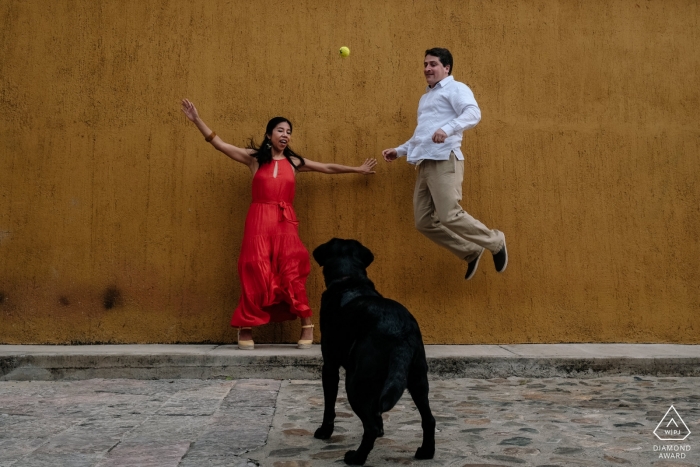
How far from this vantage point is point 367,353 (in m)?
2.93

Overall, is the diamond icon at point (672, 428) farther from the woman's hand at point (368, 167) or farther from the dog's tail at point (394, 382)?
the woman's hand at point (368, 167)

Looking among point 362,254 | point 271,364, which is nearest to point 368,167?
point 271,364

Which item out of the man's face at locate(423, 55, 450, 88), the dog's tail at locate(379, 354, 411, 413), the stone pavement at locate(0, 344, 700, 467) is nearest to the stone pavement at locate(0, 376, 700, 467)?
the stone pavement at locate(0, 344, 700, 467)

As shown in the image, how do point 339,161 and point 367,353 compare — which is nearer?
point 367,353

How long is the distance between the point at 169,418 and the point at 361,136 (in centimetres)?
297

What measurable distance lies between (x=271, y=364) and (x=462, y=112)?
7.48 ft

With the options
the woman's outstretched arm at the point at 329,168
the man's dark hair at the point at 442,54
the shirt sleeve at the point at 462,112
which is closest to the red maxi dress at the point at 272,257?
the woman's outstretched arm at the point at 329,168

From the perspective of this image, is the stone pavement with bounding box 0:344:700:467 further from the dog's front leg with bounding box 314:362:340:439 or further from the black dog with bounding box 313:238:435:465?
the black dog with bounding box 313:238:435:465

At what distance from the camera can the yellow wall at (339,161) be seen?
5.68 m

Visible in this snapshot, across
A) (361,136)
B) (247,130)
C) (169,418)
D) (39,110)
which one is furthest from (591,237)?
(39,110)

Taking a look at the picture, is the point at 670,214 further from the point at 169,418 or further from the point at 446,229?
the point at 169,418

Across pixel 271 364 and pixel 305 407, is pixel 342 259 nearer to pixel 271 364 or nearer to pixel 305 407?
pixel 305 407

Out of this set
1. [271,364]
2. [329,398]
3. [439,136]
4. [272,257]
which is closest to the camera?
[329,398]

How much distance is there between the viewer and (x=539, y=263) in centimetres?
581
